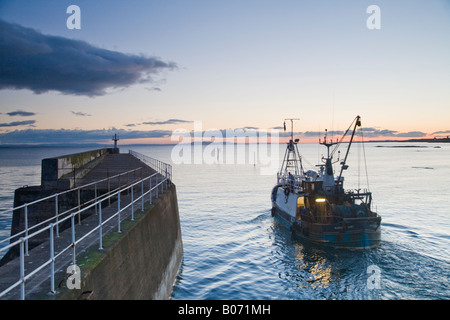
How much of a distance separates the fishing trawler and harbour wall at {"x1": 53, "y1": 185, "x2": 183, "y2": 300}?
1219 centimetres

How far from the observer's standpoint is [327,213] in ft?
80.9

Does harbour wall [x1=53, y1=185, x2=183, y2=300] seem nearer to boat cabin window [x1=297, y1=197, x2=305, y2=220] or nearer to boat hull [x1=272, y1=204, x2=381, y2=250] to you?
boat hull [x1=272, y1=204, x2=381, y2=250]

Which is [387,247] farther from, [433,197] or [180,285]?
[433,197]

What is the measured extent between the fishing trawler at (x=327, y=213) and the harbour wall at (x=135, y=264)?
12.2 metres

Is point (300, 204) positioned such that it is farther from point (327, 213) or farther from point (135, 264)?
point (135, 264)

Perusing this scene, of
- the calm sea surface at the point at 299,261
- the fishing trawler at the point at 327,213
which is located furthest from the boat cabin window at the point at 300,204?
the calm sea surface at the point at 299,261

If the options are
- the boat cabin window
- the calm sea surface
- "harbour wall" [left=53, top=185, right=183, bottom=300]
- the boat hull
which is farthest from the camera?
the boat cabin window

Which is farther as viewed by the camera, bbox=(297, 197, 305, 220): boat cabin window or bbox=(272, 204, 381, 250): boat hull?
bbox=(297, 197, 305, 220): boat cabin window

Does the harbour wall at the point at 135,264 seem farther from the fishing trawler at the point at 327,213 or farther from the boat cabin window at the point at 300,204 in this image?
the boat cabin window at the point at 300,204

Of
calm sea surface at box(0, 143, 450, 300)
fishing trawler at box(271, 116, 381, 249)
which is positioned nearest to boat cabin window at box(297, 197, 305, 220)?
fishing trawler at box(271, 116, 381, 249)

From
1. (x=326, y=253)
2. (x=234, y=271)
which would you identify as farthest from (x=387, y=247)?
(x=234, y=271)

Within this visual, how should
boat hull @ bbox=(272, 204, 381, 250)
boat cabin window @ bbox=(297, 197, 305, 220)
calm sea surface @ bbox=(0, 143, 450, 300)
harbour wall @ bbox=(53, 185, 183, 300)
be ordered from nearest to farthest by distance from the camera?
harbour wall @ bbox=(53, 185, 183, 300), calm sea surface @ bbox=(0, 143, 450, 300), boat hull @ bbox=(272, 204, 381, 250), boat cabin window @ bbox=(297, 197, 305, 220)

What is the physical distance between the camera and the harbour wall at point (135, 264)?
690 cm

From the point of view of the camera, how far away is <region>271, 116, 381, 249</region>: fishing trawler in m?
22.2
